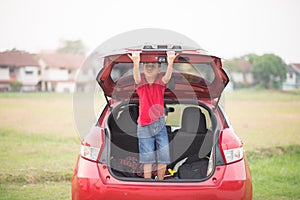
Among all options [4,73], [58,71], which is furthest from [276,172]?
[58,71]

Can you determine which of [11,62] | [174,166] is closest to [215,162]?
[174,166]

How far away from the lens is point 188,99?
15.3 feet

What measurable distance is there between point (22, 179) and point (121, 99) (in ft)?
9.61

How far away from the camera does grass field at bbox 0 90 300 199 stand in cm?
661

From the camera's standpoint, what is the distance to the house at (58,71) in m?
12.9

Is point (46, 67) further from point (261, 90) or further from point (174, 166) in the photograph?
point (174, 166)

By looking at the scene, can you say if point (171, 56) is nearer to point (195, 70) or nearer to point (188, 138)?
point (188, 138)

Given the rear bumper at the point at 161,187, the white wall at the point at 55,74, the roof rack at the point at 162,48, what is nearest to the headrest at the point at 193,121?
the roof rack at the point at 162,48

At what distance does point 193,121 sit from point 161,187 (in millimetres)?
1103

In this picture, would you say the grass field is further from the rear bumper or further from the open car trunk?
the rear bumper

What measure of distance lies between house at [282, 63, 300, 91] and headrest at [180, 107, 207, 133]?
7.84 meters

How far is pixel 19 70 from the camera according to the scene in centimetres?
1062

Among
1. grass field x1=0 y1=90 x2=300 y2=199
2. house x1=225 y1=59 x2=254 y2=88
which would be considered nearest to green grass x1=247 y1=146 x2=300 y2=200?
grass field x1=0 y1=90 x2=300 y2=199

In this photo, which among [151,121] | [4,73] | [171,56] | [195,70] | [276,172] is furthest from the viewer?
[4,73]
